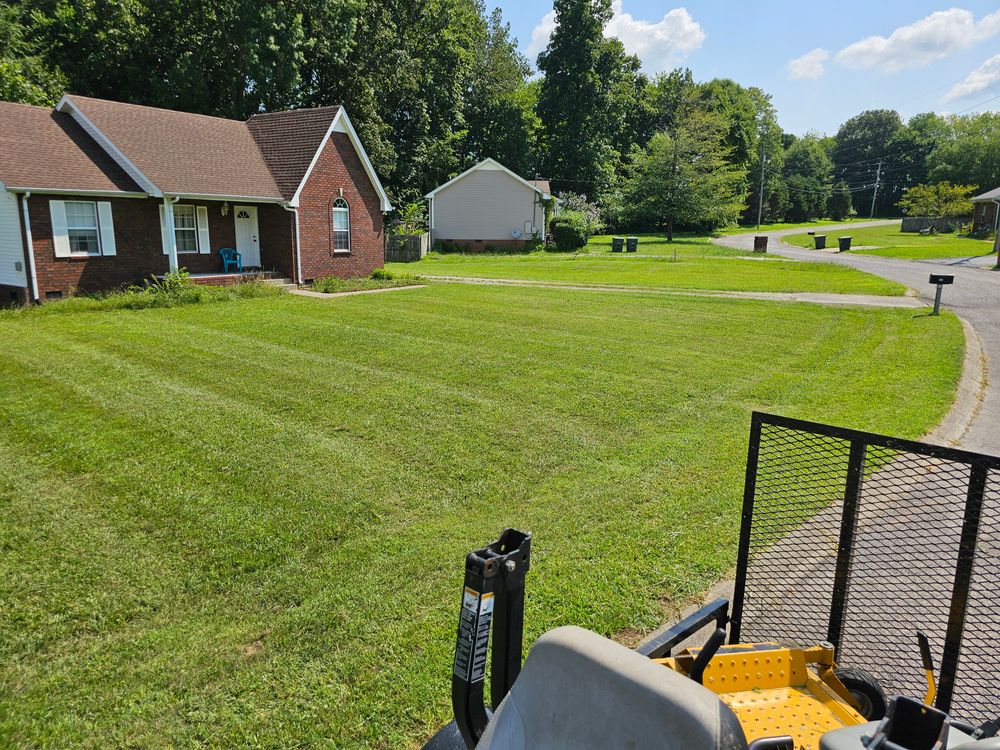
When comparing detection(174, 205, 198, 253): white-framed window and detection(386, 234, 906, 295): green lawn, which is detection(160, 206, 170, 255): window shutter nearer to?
detection(174, 205, 198, 253): white-framed window

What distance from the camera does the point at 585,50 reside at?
176ft

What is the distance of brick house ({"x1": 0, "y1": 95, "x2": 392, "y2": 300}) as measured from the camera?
1680 cm

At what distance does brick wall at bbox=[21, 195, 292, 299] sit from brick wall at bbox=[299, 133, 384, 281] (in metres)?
0.83

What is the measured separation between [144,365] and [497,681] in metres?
9.22

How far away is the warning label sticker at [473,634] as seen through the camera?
6.72 feet

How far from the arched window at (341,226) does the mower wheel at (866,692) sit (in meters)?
22.6

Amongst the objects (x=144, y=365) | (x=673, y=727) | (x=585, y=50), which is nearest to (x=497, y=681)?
(x=673, y=727)

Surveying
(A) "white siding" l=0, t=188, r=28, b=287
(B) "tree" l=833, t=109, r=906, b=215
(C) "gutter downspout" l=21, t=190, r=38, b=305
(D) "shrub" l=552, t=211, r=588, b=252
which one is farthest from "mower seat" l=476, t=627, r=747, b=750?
(B) "tree" l=833, t=109, r=906, b=215

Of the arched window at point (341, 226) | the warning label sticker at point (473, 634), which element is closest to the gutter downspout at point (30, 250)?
the arched window at point (341, 226)

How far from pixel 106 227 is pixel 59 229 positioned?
1171 mm

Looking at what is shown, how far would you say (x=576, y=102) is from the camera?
180 ft

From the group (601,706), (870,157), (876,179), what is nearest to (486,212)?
(601,706)

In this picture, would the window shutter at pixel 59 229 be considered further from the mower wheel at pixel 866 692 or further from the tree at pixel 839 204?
the tree at pixel 839 204

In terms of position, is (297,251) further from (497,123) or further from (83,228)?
(497,123)
